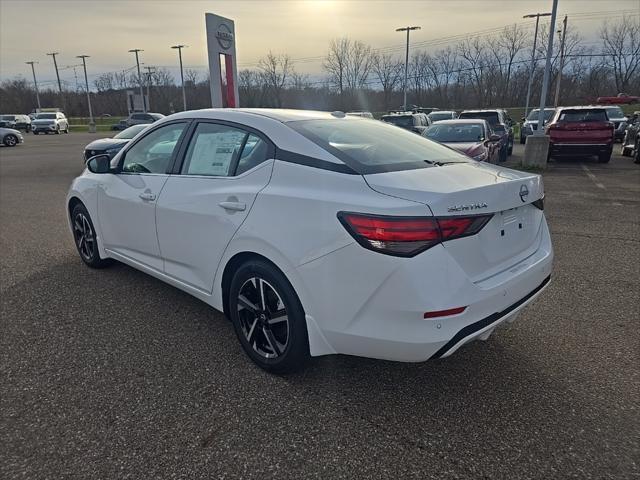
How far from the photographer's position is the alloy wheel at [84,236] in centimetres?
482

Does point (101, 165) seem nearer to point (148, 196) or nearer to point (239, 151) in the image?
point (148, 196)

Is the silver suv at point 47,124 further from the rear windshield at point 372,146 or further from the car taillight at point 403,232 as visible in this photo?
the car taillight at point 403,232

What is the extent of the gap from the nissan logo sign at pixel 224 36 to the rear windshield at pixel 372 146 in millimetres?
11472

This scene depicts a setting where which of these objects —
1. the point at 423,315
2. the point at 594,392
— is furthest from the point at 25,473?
the point at 594,392

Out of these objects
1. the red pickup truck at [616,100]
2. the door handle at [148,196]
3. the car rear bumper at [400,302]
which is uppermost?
the red pickup truck at [616,100]

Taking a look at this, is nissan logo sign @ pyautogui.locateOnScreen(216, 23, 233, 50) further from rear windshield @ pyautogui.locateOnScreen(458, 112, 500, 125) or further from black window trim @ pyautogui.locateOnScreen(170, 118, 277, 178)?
black window trim @ pyautogui.locateOnScreen(170, 118, 277, 178)

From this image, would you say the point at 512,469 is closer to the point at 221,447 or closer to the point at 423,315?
the point at 423,315

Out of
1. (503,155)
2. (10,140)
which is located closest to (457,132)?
(503,155)

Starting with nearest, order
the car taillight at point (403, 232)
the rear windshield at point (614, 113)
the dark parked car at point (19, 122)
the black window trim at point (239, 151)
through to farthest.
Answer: the car taillight at point (403, 232), the black window trim at point (239, 151), the rear windshield at point (614, 113), the dark parked car at point (19, 122)

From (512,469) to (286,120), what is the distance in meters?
2.39

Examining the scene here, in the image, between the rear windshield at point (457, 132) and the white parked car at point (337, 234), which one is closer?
the white parked car at point (337, 234)

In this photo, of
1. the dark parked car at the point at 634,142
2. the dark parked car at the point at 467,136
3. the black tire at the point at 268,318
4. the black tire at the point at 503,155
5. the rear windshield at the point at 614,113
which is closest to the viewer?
the black tire at the point at 268,318

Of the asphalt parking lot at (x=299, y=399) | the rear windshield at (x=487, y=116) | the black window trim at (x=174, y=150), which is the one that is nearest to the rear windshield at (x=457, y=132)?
the rear windshield at (x=487, y=116)

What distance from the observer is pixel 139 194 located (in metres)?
3.79
